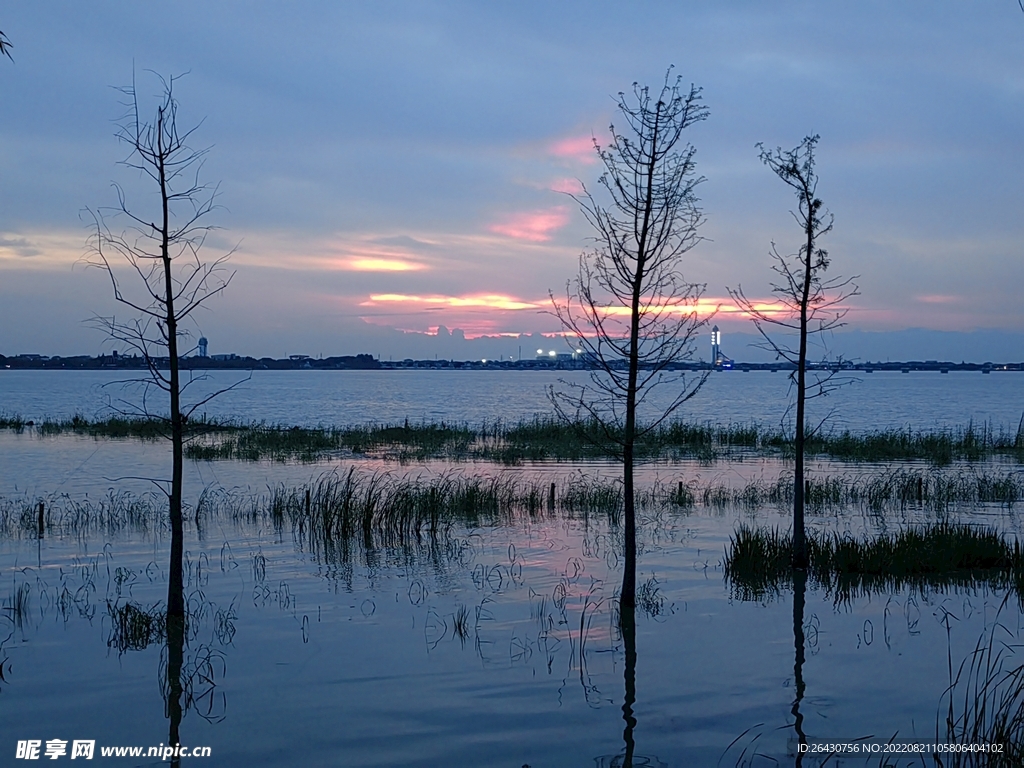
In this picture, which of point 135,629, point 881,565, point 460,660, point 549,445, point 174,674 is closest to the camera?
point 174,674

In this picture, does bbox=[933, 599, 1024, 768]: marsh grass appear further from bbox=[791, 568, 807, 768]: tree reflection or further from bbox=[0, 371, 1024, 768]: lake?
bbox=[791, 568, 807, 768]: tree reflection

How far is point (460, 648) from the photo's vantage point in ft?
35.1

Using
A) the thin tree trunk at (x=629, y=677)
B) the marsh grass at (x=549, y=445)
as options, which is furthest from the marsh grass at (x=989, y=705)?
the marsh grass at (x=549, y=445)

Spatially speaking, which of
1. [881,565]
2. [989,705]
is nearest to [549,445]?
[881,565]

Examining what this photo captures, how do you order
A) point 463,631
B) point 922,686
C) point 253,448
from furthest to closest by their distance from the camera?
point 253,448
point 463,631
point 922,686

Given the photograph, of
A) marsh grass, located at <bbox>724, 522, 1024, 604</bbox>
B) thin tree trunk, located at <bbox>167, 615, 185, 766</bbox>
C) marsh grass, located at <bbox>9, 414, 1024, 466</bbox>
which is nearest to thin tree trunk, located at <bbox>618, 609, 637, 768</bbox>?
marsh grass, located at <bbox>724, 522, 1024, 604</bbox>

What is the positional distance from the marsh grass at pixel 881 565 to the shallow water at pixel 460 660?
53cm

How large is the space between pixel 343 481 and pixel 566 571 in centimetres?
1304

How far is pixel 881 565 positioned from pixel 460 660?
7628 mm

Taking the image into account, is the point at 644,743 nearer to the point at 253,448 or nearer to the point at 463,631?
the point at 463,631

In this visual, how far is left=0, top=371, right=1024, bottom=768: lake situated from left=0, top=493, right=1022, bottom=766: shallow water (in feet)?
0.12

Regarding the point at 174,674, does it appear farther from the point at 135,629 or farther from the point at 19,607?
Result: the point at 19,607

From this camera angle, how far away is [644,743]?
314 inches

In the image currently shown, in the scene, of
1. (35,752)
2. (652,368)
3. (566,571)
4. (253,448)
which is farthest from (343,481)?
(35,752)
